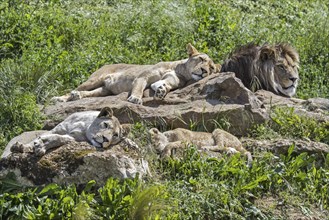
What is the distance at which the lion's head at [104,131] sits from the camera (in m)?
9.92

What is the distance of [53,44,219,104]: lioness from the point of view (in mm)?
12707

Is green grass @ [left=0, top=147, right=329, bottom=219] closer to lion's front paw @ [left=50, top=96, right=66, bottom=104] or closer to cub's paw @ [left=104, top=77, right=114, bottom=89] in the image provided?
lion's front paw @ [left=50, top=96, right=66, bottom=104]

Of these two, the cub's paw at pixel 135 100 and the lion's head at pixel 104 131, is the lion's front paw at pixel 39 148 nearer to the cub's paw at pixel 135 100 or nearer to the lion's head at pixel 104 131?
the lion's head at pixel 104 131

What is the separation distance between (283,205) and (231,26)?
23.5 feet

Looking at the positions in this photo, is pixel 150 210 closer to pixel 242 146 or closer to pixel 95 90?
pixel 242 146

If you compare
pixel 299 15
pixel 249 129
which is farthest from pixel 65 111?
pixel 299 15

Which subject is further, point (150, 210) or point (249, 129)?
point (249, 129)

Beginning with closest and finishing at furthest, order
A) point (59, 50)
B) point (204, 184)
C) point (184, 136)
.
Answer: point (204, 184), point (184, 136), point (59, 50)

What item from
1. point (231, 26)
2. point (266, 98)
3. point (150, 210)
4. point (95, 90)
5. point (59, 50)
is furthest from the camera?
point (231, 26)

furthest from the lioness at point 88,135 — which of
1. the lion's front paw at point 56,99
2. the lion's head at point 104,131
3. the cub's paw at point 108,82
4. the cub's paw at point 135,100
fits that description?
the cub's paw at point 108,82

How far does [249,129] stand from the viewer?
11688mm

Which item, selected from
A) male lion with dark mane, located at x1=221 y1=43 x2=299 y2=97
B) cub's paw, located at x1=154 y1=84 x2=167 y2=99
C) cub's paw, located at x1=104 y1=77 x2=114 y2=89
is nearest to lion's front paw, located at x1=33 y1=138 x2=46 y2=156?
cub's paw, located at x1=154 y1=84 x2=167 y2=99

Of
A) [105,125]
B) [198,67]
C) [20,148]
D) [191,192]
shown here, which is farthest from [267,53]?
[20,148]

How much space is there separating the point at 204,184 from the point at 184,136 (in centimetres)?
109
